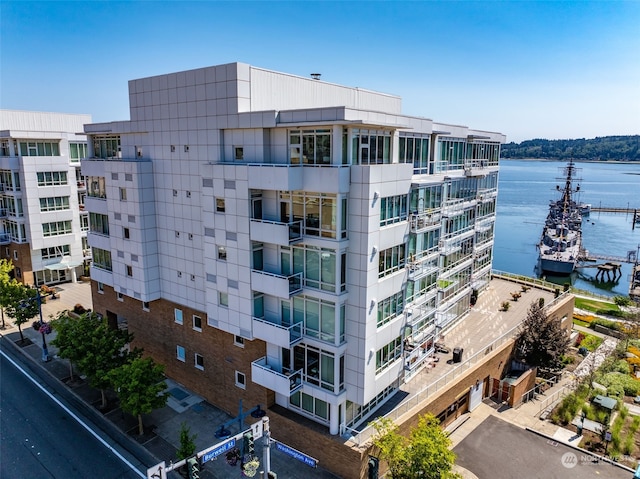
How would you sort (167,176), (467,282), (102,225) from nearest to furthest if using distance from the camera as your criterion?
(167,176)
(102,225)
(467,282)

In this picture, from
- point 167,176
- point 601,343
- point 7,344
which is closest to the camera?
point 167,176

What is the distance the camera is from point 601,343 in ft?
143

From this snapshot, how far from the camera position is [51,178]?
45531mm

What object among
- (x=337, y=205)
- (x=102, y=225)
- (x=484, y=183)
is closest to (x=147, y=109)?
(x=102, y=225)

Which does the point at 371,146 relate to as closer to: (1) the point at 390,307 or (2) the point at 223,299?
(1) the point at 390,307

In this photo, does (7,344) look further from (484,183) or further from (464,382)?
(484,183)

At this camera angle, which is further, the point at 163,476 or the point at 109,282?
the point at 109,282

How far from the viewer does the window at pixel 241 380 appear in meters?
25.3

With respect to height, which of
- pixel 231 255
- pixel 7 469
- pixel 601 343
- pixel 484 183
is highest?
pixel 484 183

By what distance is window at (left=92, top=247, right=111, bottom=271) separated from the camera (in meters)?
31.9

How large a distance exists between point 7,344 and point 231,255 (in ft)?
82.7

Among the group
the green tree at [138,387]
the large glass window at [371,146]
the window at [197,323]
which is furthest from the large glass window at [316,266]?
the green tree at [138,387]

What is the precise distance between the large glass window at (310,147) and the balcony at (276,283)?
5561 millimetres

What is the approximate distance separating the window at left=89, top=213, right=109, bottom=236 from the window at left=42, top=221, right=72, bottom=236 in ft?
57.0
